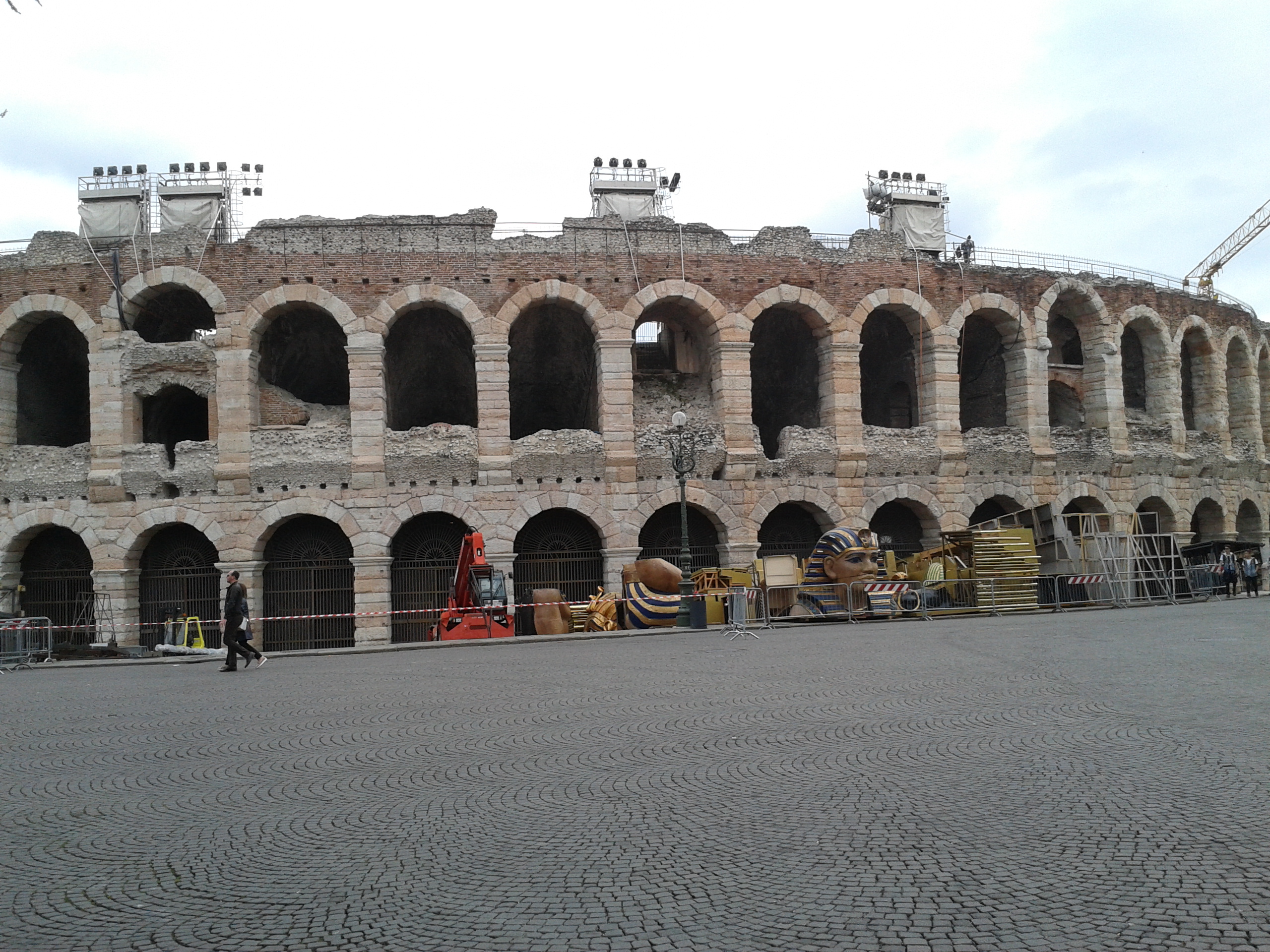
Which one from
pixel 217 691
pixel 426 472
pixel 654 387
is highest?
pixel 654 387

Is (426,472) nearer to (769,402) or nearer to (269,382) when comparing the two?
(269,382)

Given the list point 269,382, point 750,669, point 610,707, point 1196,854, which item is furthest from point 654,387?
point 1196,854

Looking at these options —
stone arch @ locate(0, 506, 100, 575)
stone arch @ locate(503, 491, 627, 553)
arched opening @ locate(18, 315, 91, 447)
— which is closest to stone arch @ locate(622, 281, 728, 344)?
stone arch @ locate(503, 491, 627, 553)

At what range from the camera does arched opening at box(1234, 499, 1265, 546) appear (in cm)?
2942

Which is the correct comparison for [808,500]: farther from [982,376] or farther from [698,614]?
[982,376]

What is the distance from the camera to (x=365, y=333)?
72.9ft

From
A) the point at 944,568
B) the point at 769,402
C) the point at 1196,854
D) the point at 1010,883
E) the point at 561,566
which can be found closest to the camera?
the point at 1010,883

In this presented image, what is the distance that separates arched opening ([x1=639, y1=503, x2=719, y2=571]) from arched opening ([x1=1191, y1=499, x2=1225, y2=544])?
1430 centimetres

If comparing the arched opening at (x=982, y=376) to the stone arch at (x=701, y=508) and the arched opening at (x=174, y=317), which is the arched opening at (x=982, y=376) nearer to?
the stone arch at (x=701, y=508)

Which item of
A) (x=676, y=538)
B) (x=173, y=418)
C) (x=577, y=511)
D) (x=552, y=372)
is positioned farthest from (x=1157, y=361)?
(x=173, y=418)

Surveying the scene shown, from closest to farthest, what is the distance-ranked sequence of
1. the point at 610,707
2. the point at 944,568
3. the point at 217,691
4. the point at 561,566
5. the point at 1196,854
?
the point at 1196,854, the point at 610,707, the point at 217,691, the point at 944,568, the point at 561,566

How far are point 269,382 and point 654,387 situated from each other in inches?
367

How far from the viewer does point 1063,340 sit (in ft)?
91.2

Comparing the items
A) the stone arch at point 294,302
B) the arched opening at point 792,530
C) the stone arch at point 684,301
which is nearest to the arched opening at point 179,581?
the stone arch at point 294,302
